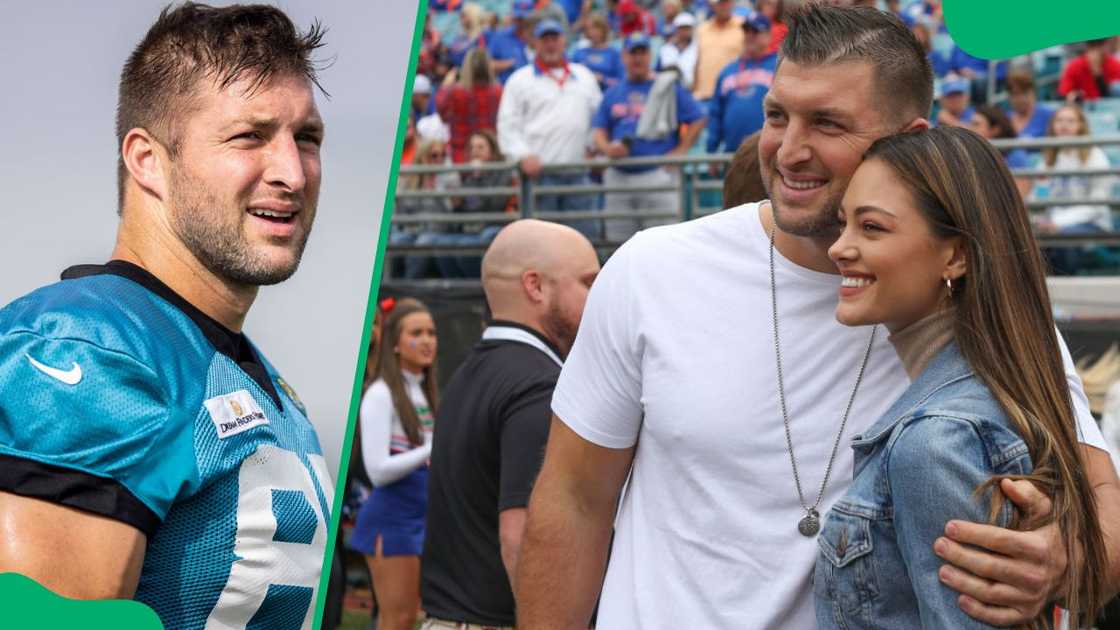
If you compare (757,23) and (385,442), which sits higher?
(757,23)

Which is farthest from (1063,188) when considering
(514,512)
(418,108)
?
(514,512)

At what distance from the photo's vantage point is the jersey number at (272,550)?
183 centimetres

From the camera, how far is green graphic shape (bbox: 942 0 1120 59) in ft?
6.81

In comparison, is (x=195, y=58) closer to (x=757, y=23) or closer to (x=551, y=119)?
(x=757, y=23)

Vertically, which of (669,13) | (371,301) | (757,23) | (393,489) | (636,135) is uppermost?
(669,13)

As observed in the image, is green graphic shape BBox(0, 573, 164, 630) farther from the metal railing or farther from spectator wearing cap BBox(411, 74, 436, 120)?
spectator wearing cap BBox(411, 74, 436, 120)

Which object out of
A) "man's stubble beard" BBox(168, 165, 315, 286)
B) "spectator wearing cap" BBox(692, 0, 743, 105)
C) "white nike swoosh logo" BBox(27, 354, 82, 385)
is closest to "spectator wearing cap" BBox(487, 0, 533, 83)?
"spectator wearing cap" BBox(692, 0, 743, 105)

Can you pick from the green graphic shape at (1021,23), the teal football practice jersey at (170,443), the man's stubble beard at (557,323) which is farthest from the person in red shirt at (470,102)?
the teal football practice jersey at (170,443)

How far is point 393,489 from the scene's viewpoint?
629 centimetres

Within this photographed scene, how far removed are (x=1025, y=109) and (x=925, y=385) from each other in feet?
24.1

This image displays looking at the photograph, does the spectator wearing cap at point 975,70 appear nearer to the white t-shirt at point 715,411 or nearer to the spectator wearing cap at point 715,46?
the spectator wearing cap at point 715,46

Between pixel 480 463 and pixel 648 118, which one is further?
pixel 648 118

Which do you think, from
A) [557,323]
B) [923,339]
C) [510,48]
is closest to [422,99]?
[510,48]

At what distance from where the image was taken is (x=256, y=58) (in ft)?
6.04
